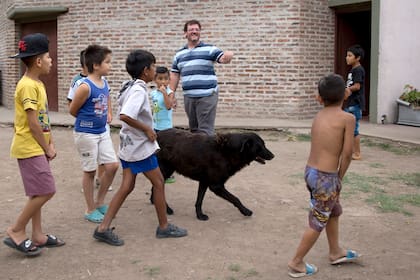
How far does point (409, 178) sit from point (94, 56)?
428cm

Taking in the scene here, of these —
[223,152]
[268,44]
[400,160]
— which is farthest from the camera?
[268,44]

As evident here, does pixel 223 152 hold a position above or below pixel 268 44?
below

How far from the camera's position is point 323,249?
4395 mm

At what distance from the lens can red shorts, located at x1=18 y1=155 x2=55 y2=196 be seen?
13.7 ft

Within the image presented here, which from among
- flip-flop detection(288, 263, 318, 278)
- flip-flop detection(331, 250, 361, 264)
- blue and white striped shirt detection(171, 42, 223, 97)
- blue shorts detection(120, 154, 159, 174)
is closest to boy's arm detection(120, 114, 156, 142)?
blue shorts detection(120, 154, 159, 174)

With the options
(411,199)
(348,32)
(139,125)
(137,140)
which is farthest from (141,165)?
(348,32)

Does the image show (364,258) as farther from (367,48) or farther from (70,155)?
(367,48)

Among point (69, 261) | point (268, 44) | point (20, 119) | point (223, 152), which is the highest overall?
point (268, 44)

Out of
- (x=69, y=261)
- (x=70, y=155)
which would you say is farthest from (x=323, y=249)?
(x=70, y=155)

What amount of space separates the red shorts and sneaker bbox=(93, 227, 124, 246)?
2.05 feet

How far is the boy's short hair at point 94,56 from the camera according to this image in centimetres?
488

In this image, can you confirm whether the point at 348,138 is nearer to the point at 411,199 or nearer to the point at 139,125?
the point at 139,125

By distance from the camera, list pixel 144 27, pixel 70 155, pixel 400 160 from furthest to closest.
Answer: pixel 144 27 < pixel 70 155 < pixel 400 160

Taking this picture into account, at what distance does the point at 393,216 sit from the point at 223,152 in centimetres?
176
